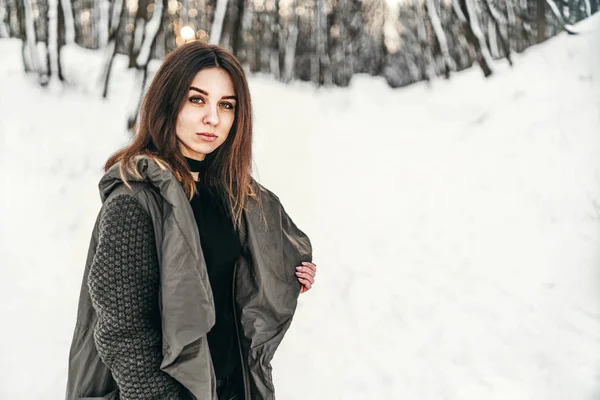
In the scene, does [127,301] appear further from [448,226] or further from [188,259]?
[448,226]

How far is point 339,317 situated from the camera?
1.96 meters

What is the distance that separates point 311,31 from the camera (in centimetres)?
196

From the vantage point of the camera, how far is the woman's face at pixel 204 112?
122 centimetres

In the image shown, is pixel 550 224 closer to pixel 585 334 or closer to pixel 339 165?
pixel 585 334

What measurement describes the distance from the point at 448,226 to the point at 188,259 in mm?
1233

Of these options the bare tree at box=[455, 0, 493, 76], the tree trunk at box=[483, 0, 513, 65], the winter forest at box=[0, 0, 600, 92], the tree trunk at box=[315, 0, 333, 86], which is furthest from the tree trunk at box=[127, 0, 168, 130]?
the tree trunk at box=[483, 0, 513, 65]

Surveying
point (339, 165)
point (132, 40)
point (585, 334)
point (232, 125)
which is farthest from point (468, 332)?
point (132, 40)

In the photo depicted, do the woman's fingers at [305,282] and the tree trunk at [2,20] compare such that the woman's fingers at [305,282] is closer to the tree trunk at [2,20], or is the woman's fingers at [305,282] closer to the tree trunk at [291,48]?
the tree trunk at [291,48]

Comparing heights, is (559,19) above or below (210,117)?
above

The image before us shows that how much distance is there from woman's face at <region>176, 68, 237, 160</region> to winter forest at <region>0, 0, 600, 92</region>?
0.73 metres

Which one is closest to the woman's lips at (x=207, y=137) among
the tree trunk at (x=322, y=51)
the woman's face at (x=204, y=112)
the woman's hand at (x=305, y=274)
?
the woman's face at (x=204, y=112)

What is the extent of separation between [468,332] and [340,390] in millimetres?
523

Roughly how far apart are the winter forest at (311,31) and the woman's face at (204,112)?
2.39ft

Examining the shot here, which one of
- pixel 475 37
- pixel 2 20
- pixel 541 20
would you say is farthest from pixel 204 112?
pixel 541 20
